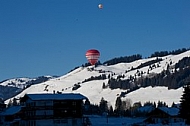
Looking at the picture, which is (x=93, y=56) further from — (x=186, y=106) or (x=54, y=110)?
(x=186, y=106)

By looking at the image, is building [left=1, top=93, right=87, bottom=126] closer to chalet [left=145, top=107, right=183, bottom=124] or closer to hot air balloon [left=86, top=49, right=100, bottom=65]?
chalet [left=145, top=107, right=183, bottom=124]

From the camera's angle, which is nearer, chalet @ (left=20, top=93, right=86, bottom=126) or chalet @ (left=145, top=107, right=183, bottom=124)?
chalet @ (left=20, top=93, right=86, bottom=126)

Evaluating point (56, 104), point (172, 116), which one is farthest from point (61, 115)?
point (172, 116)

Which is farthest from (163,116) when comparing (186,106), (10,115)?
(186,106)

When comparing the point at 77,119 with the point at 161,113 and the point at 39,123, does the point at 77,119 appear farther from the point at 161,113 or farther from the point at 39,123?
the point at 161,113

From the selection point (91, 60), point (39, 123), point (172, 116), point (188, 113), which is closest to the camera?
point (188, 113)

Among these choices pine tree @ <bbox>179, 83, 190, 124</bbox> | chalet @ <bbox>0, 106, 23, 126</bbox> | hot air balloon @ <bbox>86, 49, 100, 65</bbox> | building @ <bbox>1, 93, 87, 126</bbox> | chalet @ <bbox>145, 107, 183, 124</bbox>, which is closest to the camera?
pine tree @ <bbox>179, 83, 190, 124</bbox>

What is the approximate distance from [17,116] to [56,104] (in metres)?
32.1

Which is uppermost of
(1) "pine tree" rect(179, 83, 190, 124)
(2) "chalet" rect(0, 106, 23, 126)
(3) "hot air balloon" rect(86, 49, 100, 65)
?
(3) "hot air balloon" rect(86, 49, 100, 65)

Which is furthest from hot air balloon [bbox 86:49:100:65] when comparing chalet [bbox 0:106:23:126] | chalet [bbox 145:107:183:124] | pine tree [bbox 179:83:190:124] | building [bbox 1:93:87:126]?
pine tree [bbox 179:83:190:124]

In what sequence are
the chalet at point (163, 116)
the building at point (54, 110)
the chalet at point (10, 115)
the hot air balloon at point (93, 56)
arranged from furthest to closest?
the hot air balloon at point (93, 56)
the chalet at point (10, 115)
the chalet at point (163, 116)
the building at point (54, 110)

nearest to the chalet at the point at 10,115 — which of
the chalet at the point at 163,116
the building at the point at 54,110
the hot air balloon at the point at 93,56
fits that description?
the building at the point at 54,110

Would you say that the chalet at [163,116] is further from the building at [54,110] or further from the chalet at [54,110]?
the chalet at [54,110]

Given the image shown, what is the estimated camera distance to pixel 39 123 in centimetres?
8494
